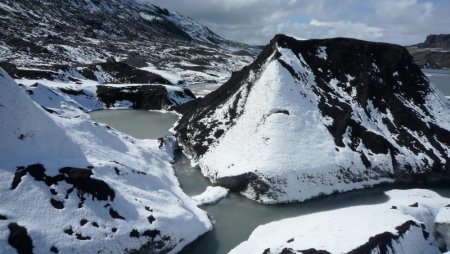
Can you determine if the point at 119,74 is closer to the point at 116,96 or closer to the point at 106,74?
the point at 106,74

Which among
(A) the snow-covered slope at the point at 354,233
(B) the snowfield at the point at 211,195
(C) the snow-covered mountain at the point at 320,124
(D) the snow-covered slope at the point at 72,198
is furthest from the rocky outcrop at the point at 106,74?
(A) the snow-covered slope at the point at 354,233

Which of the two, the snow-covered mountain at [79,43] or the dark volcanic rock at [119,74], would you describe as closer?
the dark volcanic rock at [119,74]

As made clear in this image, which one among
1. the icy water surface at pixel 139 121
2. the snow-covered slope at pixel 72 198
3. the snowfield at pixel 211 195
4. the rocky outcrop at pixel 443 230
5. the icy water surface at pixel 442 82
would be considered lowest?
the icy water surface at pixel 139 121

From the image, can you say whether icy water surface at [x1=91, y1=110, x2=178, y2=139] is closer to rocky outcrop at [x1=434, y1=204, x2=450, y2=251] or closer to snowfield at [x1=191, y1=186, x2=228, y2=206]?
snowfield at [x1=191, y1=186, x2=228, y2=206]

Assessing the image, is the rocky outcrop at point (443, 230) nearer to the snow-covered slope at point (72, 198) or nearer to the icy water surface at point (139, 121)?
the snow-covered slope at point (72, 198)

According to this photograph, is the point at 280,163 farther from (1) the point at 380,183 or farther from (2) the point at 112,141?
(2) the point at 112,141

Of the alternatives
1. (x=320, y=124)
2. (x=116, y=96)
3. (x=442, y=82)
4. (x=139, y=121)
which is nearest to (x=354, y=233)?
(x=320, y=124)

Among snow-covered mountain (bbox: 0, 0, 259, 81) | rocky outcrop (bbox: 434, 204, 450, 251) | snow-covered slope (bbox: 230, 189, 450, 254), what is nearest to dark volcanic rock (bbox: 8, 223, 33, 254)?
snow-covered slope (bbox: 230, 189, 450, 254)

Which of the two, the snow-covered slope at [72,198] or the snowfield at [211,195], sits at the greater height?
the snow-covered slope at [72,198]

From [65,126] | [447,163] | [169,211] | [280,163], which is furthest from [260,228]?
[447,163]
